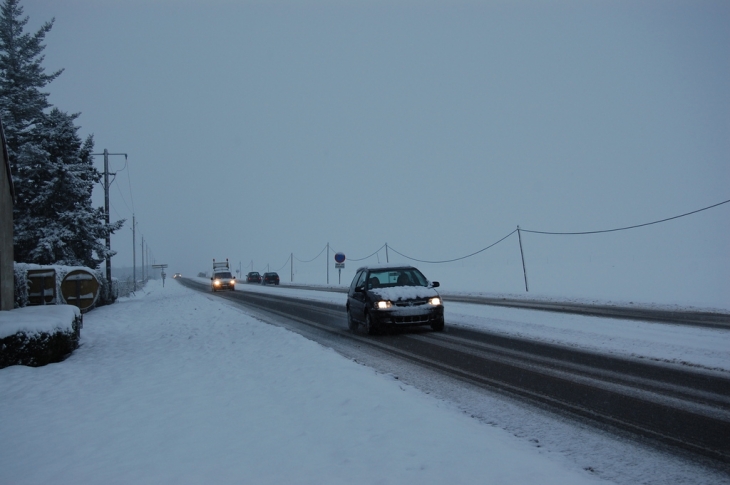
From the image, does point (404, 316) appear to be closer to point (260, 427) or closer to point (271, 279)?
point (260, 427)

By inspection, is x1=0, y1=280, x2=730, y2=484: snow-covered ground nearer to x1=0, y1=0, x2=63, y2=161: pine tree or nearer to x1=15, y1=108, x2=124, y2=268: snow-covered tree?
x1=15, y1=108, x2=124, y2=268: snow-covered tree

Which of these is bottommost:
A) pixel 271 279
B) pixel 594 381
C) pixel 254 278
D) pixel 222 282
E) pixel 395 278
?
pixel 594 381

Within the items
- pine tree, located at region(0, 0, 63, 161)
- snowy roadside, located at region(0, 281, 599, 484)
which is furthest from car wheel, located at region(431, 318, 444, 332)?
pine tree, located at region(0, 0, 63, 161)

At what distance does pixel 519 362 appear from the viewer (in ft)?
28.8

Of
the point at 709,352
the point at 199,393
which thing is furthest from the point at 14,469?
the point at 709,352

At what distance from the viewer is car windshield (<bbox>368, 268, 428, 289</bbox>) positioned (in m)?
14.0

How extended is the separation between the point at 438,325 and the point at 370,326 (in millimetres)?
1695

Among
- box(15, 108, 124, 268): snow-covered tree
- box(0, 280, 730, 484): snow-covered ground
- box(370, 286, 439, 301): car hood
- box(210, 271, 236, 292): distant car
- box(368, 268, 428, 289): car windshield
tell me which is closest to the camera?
box(0, 280, 730, 484): snow-covered ground

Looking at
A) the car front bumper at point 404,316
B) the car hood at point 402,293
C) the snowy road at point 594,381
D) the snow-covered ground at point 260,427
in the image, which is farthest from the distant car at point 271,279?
the snow-covered ground at point 260,427

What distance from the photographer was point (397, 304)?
42.4 feet

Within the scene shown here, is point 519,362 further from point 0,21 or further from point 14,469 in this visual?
point 0,21

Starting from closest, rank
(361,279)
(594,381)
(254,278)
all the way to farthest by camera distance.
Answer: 1. (594,381)
2. (361,279)
3. (254,278)

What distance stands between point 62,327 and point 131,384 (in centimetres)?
362

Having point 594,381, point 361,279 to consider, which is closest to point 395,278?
point 361,279
